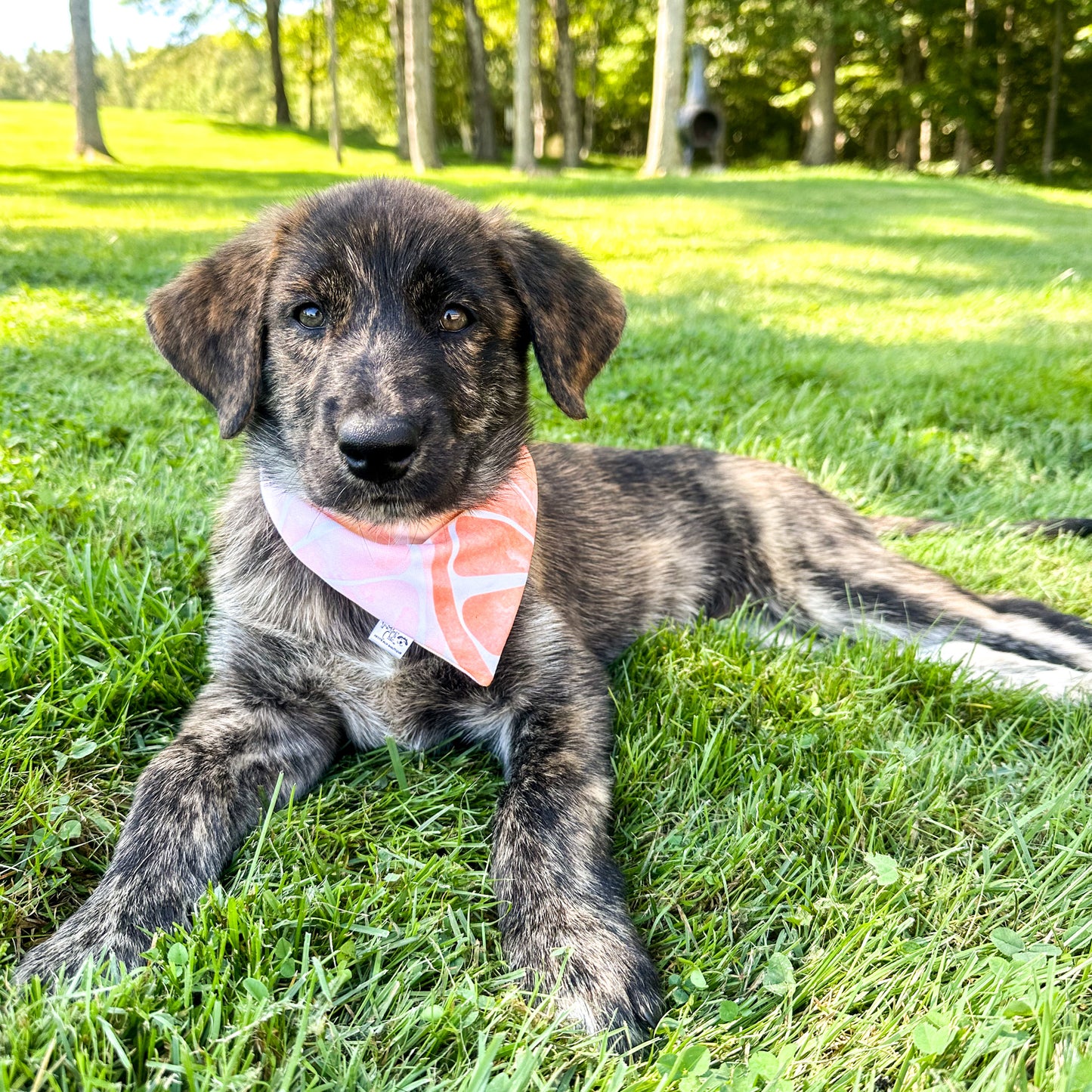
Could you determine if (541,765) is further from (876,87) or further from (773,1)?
(876,87)

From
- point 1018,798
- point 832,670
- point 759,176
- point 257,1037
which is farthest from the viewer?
point 759,176

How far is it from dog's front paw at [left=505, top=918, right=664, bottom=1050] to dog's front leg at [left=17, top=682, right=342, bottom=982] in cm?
81

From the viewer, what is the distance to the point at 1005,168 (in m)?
38.3

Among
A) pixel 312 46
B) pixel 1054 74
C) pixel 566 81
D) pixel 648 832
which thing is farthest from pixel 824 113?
pixel 648 832

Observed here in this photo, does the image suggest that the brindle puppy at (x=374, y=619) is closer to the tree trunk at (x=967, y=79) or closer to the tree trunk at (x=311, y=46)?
the tree trunk at (x=967, y=79)

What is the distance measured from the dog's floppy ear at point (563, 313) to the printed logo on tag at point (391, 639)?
0.95 meters

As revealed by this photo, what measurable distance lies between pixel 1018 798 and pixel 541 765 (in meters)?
1.35

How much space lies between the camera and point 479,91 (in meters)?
29.6

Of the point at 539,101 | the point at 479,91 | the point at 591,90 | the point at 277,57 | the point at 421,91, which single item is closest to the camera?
the point at 421,91

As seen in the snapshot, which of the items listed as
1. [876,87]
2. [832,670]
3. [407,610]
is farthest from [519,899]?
[876,87]

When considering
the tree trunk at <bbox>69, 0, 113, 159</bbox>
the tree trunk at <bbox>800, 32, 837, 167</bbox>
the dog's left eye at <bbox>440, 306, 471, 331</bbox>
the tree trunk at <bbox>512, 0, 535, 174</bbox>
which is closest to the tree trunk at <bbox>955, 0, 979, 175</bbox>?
the tree trunk at <bbox>800, 32, 837, 167</bbox>

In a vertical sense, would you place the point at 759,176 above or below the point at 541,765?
above

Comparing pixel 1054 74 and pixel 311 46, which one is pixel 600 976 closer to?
pixel 1054 74

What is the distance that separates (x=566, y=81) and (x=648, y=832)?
33.2 metres
